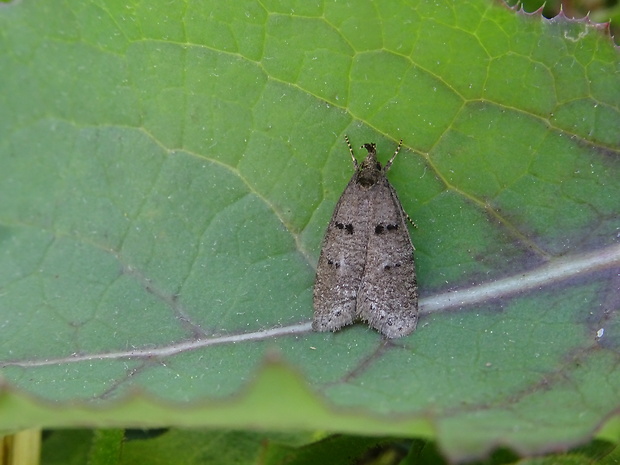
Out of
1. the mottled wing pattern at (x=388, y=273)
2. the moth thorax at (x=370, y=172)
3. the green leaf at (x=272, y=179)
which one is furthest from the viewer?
the moth thorax at (x=370, y=172)

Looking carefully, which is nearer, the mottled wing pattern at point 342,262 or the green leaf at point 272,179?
the green leaf at point 272,179

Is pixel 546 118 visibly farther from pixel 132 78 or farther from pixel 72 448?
pixel 72 448

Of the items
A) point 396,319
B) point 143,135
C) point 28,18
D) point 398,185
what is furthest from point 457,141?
point 28,18

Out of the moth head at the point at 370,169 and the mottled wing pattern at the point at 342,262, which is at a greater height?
the moth head at the point at 370,169

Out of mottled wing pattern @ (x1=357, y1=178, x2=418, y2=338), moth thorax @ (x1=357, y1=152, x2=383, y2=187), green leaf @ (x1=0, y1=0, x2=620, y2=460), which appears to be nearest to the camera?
green leaf @ (x1=0, y1=0, x2=620, y2=460)

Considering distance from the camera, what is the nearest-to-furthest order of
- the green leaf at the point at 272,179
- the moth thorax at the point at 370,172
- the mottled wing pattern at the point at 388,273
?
1. the green leaf at the point at 272,179
2. the mottled wing pattern at the point at 388,273
3. the moth thorax at the point at 370,172
